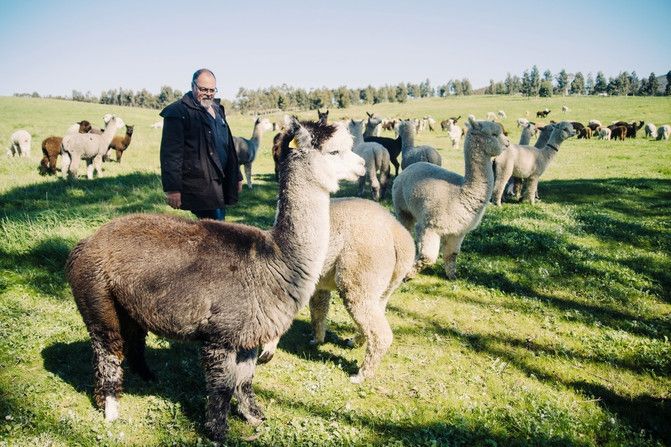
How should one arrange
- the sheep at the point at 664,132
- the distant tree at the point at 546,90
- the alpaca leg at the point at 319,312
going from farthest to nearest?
1. the distant tree at the point at 546,90
2. the sheep at the point at 664,132
3. the alpaca leg at the point at 319,312

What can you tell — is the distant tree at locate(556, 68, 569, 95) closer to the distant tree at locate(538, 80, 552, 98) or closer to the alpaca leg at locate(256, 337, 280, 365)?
the distant tree at locate(538, 80, 552, 98)

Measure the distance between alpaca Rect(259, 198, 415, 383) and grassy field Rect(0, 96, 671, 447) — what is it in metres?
0.54

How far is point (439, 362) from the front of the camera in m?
4.97

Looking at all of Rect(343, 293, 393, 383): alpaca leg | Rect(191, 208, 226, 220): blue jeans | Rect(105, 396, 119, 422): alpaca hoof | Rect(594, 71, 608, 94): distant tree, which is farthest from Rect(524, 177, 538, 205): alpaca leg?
Rect(594, 71, 608, 94): distant tree

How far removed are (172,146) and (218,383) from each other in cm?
282

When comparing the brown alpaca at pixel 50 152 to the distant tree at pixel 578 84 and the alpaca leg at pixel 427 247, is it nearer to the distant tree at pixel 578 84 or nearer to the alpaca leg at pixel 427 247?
the alpaca leg at pixel 427 247

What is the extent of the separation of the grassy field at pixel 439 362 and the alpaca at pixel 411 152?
4.18 m

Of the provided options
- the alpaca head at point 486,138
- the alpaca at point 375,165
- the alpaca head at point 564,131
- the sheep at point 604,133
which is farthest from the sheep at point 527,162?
the sheep at point 604,133

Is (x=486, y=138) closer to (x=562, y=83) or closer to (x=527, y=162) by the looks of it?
(x=527, y=162)

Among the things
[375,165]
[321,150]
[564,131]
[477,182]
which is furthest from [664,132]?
[321,150]

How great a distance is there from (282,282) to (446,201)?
164 inches

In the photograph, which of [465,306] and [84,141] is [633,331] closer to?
[465,306]

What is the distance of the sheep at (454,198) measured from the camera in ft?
22.0

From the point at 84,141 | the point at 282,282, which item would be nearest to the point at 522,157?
the point at 282,282
